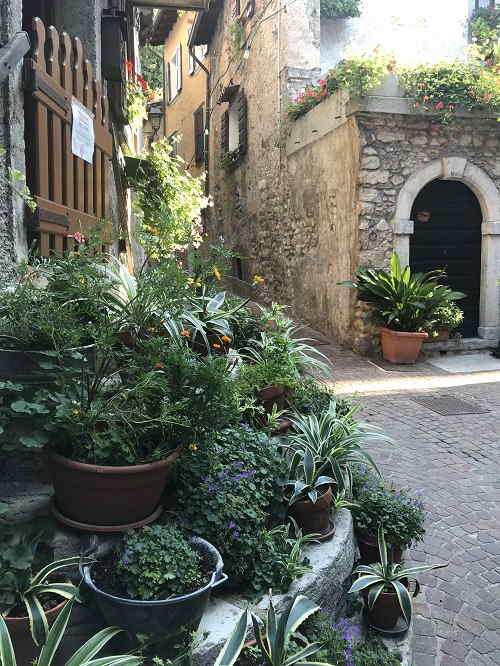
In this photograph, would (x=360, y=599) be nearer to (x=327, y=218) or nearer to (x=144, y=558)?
(x=144, y=558)

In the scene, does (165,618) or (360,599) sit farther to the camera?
(360,599)

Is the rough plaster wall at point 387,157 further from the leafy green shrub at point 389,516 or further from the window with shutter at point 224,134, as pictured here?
the window with shutter at point 224,134

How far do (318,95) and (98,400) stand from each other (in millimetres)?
7909

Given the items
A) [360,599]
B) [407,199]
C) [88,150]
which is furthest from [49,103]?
[407,199]

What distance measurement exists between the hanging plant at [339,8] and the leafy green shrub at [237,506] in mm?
10498

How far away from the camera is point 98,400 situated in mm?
2395

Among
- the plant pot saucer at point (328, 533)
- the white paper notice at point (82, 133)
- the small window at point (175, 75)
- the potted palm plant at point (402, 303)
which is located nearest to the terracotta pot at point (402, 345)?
the potted palm plant at point (402, 303)

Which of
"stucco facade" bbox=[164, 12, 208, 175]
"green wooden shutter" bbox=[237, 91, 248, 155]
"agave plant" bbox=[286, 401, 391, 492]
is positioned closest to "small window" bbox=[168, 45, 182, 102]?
"stucco facade" bbox=[164, 12, 208, 175]

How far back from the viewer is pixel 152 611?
1979 millimetres

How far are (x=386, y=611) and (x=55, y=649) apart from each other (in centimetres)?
149

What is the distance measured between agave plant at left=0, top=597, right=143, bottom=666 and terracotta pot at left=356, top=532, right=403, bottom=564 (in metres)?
1.56

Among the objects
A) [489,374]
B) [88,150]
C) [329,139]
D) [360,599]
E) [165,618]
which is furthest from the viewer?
[329,139]

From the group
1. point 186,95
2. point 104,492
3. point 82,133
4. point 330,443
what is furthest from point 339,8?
point 104,492

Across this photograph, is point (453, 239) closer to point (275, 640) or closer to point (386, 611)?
point (386, 611)
